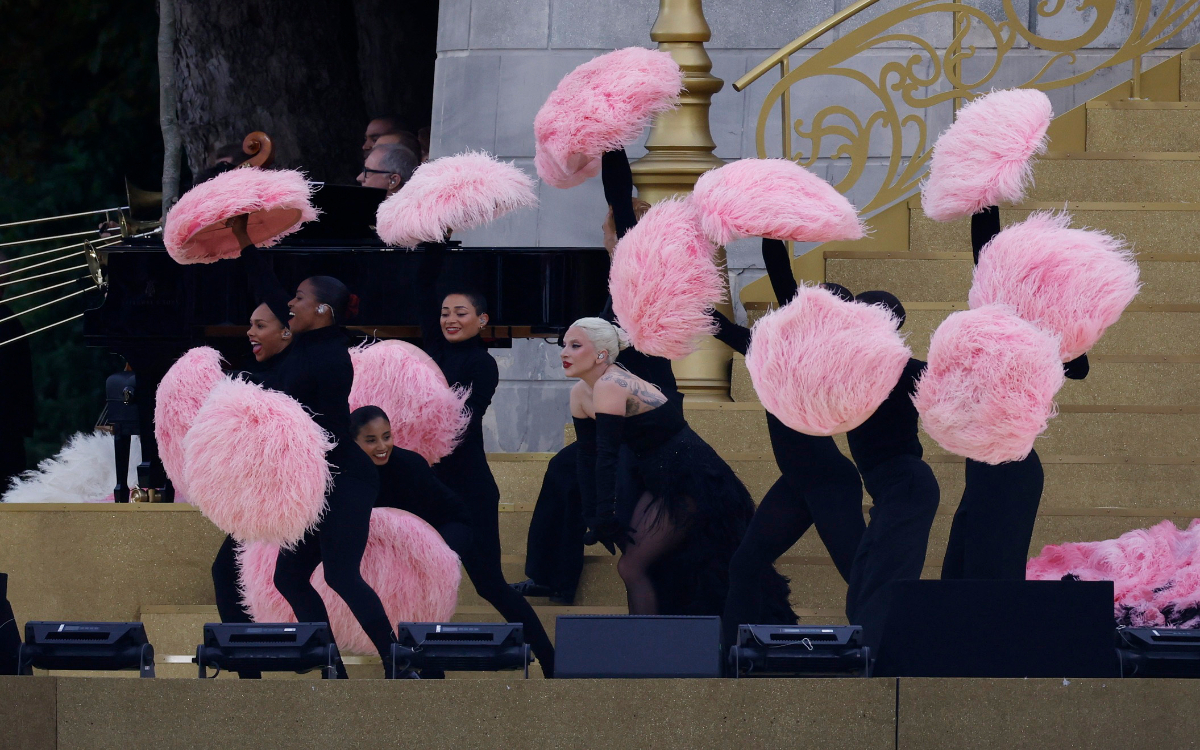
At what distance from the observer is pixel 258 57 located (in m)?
10.8

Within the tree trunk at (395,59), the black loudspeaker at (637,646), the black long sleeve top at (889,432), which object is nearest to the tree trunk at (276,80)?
the tree trunk at (395,59)

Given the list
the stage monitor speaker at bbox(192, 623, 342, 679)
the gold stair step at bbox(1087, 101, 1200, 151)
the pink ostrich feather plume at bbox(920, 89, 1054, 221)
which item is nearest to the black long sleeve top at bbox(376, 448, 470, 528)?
the stage monitor speaker at bbox(192, 623, 342, 679)

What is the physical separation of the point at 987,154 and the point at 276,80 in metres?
6.86

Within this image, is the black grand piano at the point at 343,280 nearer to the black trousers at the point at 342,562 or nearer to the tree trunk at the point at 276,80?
the black trousers at the point at 342,562

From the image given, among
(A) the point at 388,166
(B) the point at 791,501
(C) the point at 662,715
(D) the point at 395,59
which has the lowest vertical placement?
(C) the point at 662,715

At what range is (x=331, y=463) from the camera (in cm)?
514

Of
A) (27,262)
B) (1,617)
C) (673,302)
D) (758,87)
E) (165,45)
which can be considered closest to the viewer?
(1,617)

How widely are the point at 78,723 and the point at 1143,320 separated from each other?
4595mm

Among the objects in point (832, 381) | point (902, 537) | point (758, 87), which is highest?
point (758, 87)

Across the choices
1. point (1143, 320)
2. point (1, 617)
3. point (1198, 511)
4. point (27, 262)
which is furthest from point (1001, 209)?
point (27, 262)

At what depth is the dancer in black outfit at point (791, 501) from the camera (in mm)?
4945

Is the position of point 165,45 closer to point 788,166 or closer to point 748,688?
point 788,166

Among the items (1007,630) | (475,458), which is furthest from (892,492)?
(475,458)

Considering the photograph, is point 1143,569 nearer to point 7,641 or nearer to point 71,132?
point 7,641
